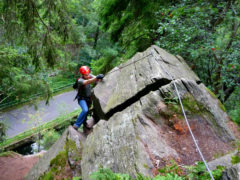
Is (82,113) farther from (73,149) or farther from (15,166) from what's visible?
(15,166)

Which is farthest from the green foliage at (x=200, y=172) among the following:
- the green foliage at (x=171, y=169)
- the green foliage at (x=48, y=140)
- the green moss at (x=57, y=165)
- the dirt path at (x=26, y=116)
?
the dirt path at (x=26, y=116)

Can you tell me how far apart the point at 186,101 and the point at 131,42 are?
19.4 ft

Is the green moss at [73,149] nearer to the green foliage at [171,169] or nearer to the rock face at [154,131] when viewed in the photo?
Answer: the rock face at [154,131]

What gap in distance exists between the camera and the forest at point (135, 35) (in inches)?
182

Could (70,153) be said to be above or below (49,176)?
above

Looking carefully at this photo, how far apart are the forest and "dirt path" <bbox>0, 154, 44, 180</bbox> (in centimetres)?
303

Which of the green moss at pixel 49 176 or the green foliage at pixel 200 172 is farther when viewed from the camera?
the green moss at pixel 49 176

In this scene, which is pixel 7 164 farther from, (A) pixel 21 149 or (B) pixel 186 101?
(B) pixel 186 101

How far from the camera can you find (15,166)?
687 cm

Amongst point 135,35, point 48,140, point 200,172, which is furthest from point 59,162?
point 48,140

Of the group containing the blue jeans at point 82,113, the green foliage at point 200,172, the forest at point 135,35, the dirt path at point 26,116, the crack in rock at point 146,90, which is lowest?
the green foliage at point 200,172

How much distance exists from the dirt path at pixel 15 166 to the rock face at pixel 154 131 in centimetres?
400

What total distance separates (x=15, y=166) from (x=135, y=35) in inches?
308

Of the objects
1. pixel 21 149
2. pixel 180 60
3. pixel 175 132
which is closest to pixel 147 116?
pixel 175 132
